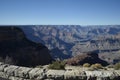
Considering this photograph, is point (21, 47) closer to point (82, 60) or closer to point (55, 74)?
point (82, 60)

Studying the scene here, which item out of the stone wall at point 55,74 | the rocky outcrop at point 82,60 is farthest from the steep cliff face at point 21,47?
the stone wall at point 55,74

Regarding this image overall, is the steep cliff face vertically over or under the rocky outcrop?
over

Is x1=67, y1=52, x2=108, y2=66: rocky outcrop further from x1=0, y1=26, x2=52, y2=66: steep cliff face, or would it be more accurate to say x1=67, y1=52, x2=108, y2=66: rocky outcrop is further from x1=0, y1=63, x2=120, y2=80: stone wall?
x1=0, y1=63, x2=120, y2=80: stone wall

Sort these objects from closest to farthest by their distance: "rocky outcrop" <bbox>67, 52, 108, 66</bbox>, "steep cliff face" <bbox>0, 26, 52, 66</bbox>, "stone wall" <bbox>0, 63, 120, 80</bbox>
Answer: "stone wall" <bbox>0, 63, 120, 80</bbox>
"rocky outcrop" <bbox>67, 52, 108, 66</bbox>
"steep cliff face" <bbox>0, 26, 52, 66</bbox>

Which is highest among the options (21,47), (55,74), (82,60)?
(55,74)

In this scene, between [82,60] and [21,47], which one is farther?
[21,47]

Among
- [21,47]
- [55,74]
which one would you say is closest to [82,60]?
[21,47]

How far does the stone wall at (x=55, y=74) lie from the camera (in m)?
6.00

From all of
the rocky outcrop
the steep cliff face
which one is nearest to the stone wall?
the rocky outcrop

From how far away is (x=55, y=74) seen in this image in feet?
20.9

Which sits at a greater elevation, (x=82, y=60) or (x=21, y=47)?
(x=21, y=47)

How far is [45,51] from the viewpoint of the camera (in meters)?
68.6

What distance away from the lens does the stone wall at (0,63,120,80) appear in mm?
6000

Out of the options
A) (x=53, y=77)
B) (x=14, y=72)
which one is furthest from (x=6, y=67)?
(x=53, y=77)
